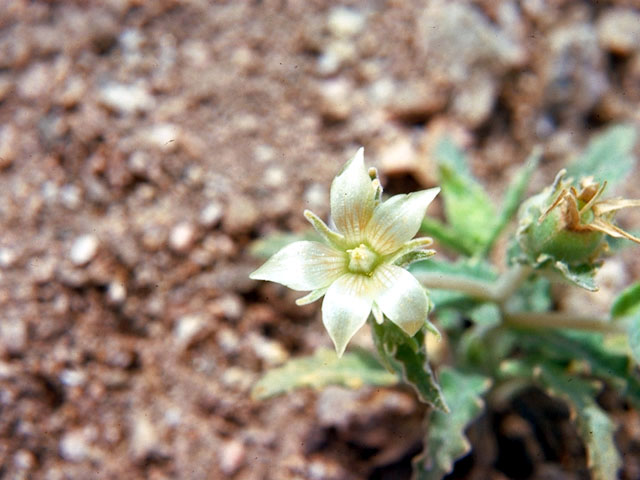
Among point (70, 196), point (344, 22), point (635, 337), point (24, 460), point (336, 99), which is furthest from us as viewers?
point (344, 22)

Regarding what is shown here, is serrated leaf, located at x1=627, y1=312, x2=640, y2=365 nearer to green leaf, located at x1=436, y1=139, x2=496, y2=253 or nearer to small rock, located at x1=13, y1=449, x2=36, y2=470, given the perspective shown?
green leaf, located at x1=436, y1=139, x2=496, y2=253

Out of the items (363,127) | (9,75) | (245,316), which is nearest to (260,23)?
(363,127)

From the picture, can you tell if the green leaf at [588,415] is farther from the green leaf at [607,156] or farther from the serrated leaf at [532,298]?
Result: the green leaf at [607,156]

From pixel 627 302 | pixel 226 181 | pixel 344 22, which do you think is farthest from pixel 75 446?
pixel 344 22

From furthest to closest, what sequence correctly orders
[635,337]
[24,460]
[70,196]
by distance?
[70,196], [24,460], [635,337]

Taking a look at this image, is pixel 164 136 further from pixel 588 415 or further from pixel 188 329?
pixel 588 415

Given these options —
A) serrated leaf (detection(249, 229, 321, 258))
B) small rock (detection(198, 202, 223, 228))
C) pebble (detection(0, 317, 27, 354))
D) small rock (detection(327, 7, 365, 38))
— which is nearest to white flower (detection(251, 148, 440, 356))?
serrated leaf (detection(249, 229, 321, 258))

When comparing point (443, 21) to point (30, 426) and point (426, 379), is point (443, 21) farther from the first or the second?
point (30, 426)
